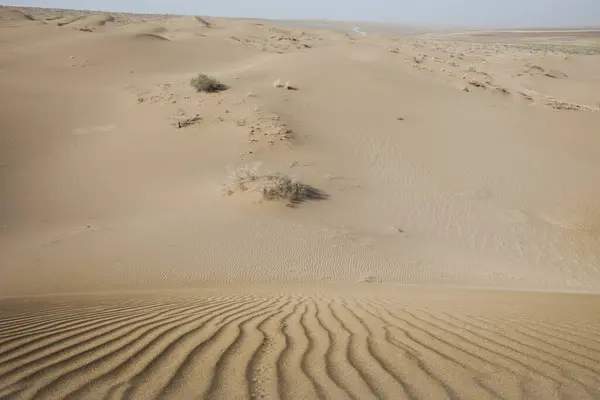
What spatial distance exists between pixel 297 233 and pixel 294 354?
5.97 meters

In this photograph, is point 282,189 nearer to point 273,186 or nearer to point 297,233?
point 273,186

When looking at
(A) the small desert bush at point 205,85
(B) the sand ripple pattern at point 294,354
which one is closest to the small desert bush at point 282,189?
(B) the sand ripple pattern at point 294,354

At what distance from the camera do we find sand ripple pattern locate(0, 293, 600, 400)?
240cm

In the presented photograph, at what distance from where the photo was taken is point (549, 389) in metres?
2.48

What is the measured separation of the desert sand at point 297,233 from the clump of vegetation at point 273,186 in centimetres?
9

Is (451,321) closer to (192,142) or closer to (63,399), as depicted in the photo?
(63,399)

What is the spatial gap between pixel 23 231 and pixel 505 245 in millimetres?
10039

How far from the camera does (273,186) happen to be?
9867 mm

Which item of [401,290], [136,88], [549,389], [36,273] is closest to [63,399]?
[549,389]

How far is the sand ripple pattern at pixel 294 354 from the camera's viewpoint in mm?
2404

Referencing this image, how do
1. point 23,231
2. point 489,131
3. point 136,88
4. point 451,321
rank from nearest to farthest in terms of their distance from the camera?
point 451,321 < point 23,231 < point 489,131 < point 136,88

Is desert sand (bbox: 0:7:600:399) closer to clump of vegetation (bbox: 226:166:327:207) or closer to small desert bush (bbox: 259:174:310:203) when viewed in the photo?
clump of vegetation (bbox: 226:166:327:207)

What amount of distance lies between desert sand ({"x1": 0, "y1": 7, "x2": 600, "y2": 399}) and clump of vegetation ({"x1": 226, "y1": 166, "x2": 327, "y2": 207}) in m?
0.09

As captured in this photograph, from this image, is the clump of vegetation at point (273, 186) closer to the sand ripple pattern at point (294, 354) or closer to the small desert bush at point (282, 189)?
the small desert bush at point (282, 189)
